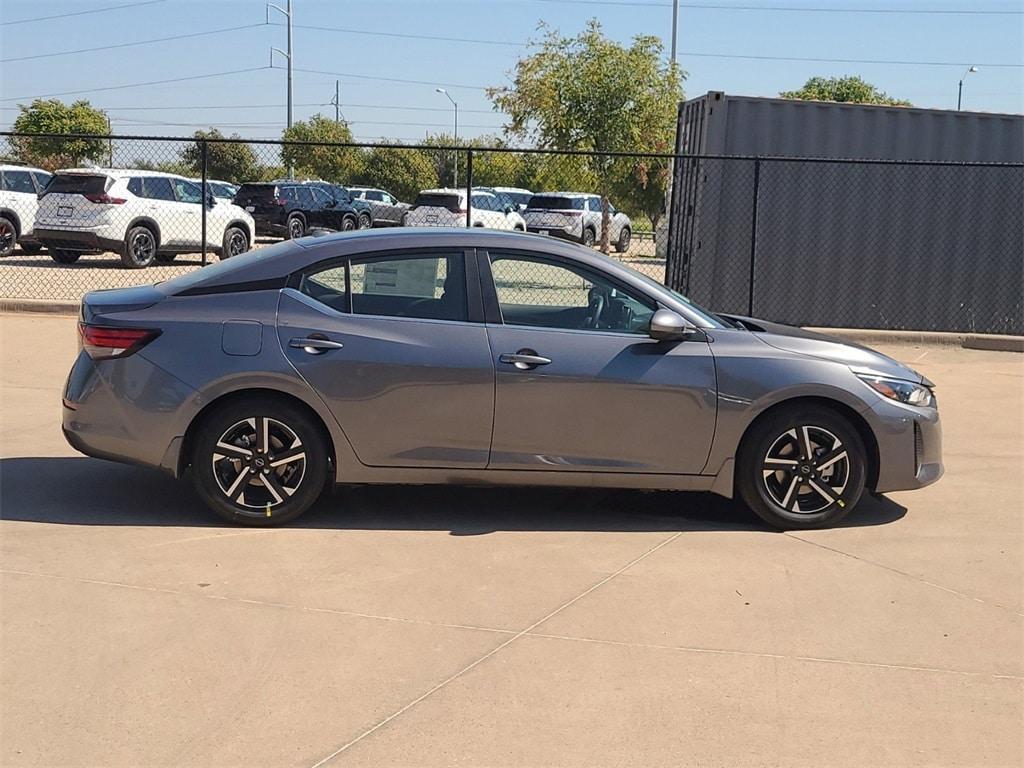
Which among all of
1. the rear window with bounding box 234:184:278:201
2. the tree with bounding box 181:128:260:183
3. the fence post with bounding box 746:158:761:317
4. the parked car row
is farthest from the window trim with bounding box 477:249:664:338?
the tree with bounding box 181:128:260:183

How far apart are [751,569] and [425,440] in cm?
172

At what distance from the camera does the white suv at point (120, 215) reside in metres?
19.8

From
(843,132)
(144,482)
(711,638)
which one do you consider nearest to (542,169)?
(843,132)

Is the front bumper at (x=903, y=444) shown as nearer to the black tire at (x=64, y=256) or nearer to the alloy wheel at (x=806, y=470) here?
the alloy wheel at (x=806, y=470)

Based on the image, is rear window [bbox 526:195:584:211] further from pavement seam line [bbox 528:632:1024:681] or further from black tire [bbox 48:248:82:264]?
pavement seam line [bbox 528:632:1024:681]

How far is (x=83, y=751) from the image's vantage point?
3.63m

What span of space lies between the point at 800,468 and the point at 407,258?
232 centimetres

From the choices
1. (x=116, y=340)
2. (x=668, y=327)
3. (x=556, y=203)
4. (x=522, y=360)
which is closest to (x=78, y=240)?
(x=556, y=203)

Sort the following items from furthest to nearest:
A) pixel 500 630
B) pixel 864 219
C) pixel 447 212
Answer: pixel 447 212 → pixel 864 219 → pixel 500 630

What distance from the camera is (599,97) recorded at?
22.9 meters

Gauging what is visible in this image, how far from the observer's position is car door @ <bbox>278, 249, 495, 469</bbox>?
19.2ft

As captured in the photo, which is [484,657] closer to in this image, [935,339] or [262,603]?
[262,603]

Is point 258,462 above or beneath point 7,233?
beneath

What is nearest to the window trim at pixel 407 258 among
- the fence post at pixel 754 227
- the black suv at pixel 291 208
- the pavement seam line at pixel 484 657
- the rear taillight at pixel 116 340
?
the rear taillight at pixel 116 340
